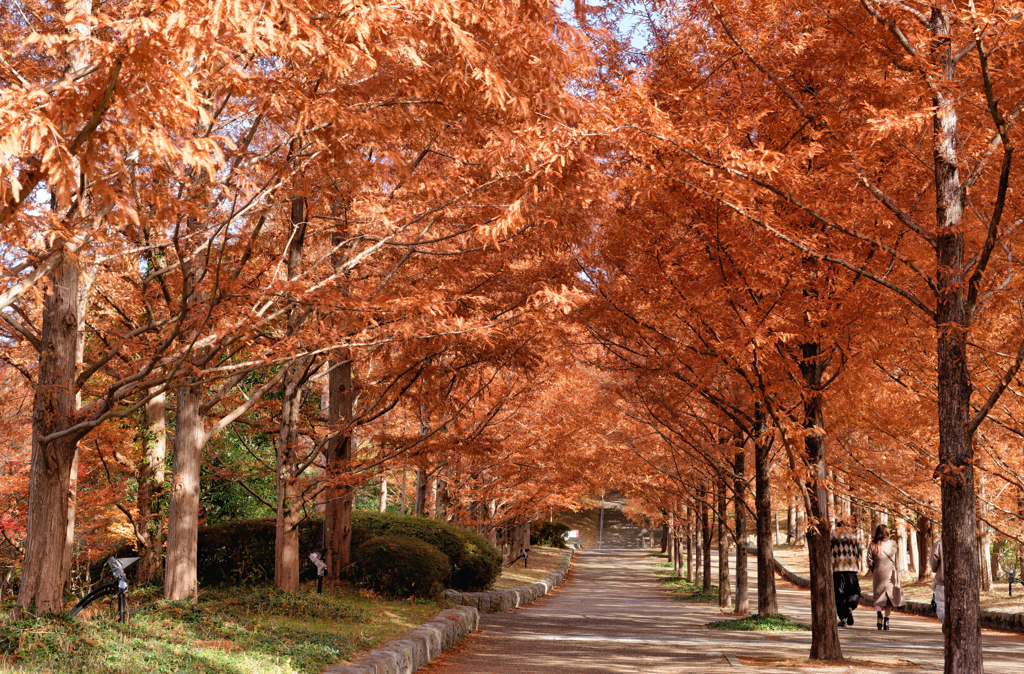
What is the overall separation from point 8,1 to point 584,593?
20154mm

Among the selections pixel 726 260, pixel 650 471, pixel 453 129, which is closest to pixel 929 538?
pixel 650 471

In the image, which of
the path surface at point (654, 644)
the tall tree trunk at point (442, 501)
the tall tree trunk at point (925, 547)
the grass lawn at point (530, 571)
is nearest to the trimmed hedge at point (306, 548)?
the path surface at point (654, 644)

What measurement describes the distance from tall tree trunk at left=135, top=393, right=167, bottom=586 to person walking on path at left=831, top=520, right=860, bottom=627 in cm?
1070

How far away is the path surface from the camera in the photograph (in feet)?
29.0

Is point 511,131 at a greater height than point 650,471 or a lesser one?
greater

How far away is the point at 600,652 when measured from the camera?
10.0 meters

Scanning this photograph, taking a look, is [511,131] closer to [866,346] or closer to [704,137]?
[704,137]

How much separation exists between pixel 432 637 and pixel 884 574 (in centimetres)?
757

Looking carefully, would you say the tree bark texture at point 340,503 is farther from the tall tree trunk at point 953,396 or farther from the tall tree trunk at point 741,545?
the tall tree trunk at point 953,396

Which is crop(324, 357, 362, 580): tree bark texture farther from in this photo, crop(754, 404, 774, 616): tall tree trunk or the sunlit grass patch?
the sunlit grass patch

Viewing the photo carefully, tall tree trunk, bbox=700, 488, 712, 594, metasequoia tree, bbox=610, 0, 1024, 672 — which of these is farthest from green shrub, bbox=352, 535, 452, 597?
tall tree trunk, bbox=700, 488, 712, 594

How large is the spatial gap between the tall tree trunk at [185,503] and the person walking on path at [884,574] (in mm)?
10034

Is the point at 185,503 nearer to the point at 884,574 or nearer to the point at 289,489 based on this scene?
the point at 289,489

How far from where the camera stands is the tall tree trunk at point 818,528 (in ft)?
28.6
